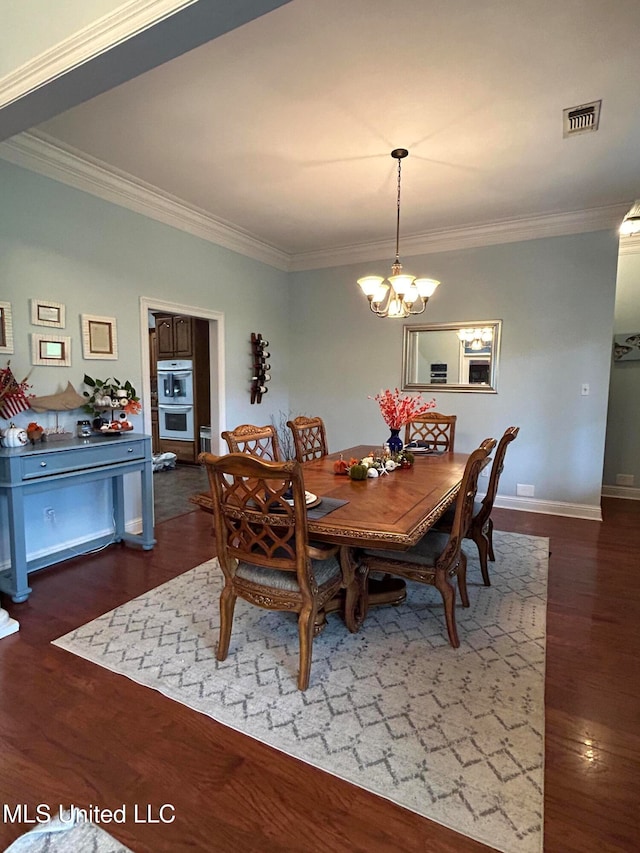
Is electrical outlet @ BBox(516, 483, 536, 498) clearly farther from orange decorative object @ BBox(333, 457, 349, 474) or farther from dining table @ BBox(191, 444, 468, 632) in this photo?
orange decorative object @ BBox(333, 457, 349, 474)

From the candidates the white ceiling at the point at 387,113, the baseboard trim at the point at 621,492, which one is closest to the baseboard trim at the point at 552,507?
the baseboard trim at the point at 621,492

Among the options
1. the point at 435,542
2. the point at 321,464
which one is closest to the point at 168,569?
the point at 321,464

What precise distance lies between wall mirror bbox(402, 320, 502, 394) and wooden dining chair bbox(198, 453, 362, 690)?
3264 mm

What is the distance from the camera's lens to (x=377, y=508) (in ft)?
6.65

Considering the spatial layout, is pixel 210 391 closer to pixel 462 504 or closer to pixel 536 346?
pixel 536 346

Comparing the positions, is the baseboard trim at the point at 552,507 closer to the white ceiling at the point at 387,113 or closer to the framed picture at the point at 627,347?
the framed picture at the point at 627,347

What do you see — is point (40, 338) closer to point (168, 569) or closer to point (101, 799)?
point (168, 569)

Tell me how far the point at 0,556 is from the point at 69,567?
42cm

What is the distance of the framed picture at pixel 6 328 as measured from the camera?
2.85 meters

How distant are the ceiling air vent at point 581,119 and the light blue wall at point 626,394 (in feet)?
Result: 9.35

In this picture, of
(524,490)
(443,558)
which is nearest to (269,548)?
(443,558)

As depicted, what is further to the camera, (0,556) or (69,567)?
(69,567)

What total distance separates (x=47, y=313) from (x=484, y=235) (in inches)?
159

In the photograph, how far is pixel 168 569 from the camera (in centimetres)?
314
